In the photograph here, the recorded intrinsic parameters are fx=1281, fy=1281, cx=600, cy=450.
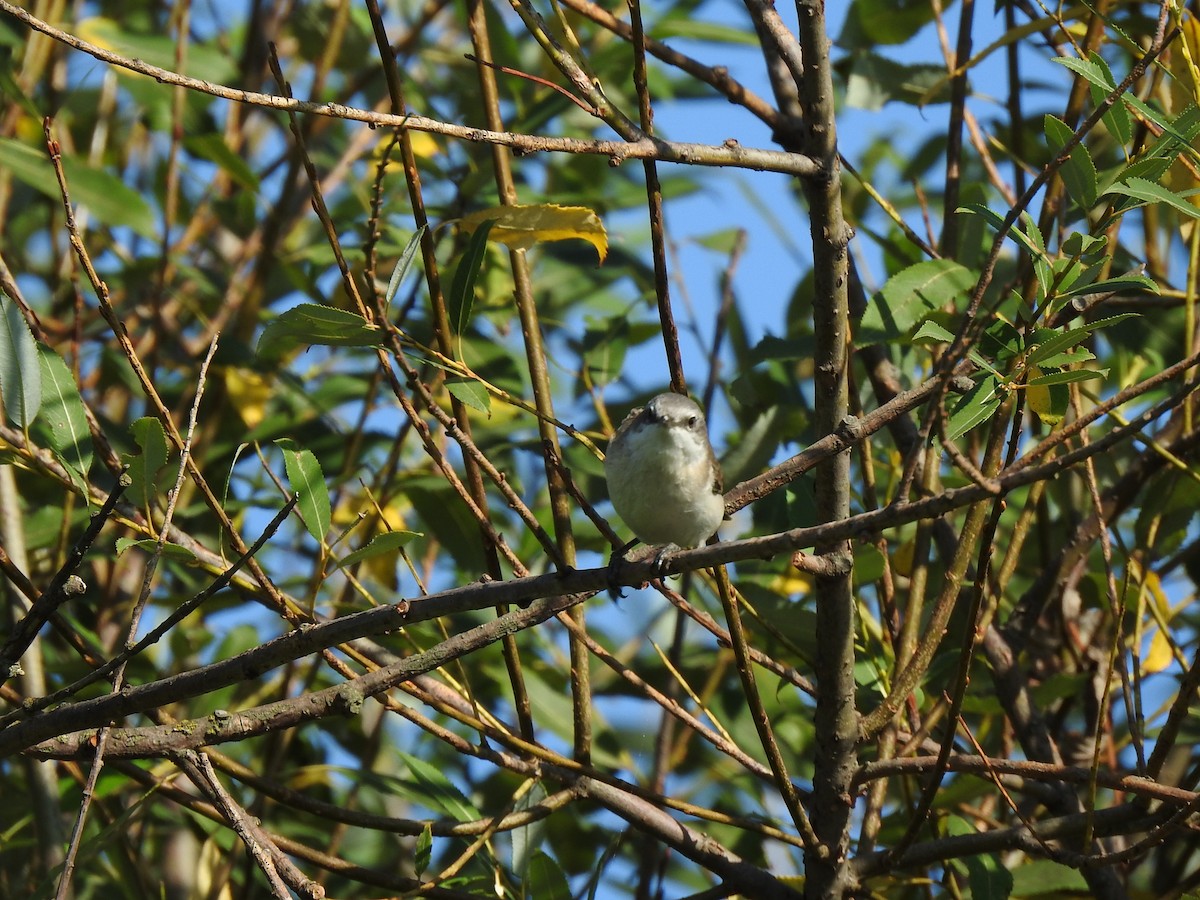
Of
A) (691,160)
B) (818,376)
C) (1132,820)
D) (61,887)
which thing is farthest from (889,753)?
(61,887)

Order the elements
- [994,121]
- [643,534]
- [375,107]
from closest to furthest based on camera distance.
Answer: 1. [643,534]
2. [994,121]
3. [375,107]

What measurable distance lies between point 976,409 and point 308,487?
1378mm

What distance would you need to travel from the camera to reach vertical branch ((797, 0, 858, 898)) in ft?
7.88

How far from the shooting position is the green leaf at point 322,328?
2.39 metres

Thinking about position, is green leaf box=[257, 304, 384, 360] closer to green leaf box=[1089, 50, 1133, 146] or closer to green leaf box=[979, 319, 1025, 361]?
green leaf box=[979, 319, 1025, 361]

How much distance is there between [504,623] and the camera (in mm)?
2420

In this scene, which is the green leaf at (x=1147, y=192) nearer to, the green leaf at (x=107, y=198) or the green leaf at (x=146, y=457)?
the green leaf at (x=146, y=457)

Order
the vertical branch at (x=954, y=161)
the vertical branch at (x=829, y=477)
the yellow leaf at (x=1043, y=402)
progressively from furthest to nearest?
the vertical branch at (x=954, y=161) < the yellow leaf at (x=1043, y=402) < the vertical branch at (x=829, y=477)

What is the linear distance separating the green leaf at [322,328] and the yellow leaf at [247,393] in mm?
1857

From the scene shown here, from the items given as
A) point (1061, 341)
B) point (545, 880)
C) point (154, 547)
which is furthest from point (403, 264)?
point (545, 880)

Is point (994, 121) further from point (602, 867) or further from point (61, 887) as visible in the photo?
point (61, 887)

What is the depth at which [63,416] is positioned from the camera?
2.57 m

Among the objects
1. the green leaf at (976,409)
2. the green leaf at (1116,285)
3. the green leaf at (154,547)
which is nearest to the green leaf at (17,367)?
the green leaf at (154,547)

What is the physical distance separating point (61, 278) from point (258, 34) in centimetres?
121
